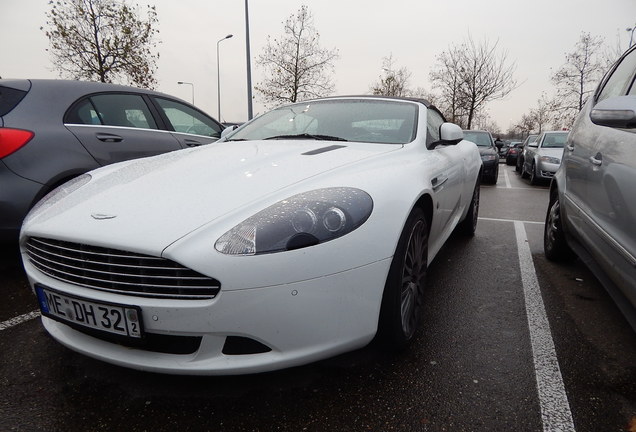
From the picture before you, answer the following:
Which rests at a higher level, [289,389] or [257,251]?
[257,251]

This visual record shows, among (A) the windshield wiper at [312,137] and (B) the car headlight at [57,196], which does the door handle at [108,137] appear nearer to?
(B) the car headlight at [57,196]

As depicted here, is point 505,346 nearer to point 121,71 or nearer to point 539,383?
point 539,383

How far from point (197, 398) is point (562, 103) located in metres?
32.1

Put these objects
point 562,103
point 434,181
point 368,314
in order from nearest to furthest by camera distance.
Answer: point 368,314, point 434,181, point 562,103

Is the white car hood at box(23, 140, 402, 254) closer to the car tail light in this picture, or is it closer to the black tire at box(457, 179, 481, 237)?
the car tail light

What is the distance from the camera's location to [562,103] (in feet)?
89.9

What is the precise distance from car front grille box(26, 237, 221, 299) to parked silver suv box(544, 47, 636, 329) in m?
1.73

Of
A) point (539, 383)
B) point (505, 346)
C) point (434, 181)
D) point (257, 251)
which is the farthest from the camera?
point (434, 181)

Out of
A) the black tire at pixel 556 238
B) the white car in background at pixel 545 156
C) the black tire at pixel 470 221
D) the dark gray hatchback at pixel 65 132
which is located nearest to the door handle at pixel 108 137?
the dark gray hatchback at pixel 65 132

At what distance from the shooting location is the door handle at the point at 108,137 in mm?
3183

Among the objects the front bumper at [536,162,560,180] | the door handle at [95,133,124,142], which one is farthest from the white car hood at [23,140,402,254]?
the front bumper at [536,162,560,180]

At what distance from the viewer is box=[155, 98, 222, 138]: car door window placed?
404cm

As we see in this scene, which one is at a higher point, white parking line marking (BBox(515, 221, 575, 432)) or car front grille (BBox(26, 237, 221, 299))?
car front grille (BBox(26, 237, 221, 299))

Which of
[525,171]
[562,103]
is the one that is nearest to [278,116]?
[525,171]
